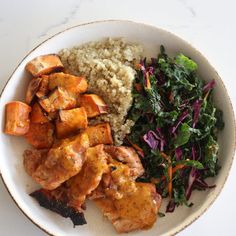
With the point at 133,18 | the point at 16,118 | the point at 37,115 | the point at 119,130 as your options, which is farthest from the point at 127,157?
the point at 133,18

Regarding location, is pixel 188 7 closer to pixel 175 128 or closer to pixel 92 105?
pixel 175 128

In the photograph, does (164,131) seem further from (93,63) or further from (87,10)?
(87,10)

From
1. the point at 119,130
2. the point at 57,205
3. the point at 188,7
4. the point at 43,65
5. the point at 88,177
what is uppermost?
the point at 188,7

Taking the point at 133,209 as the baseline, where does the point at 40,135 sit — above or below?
above

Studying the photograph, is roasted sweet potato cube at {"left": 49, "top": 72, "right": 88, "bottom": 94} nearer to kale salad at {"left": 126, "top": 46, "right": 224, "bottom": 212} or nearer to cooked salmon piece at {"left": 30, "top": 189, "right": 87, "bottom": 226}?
kale salad at {"left": 126, "top": 46, "right": 224, "bottom": 212}

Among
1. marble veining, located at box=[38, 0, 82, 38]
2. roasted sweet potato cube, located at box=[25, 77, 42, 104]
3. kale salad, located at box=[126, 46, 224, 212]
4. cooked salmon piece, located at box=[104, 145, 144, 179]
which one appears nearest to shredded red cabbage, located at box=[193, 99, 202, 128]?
kale salad, located at box=[126, 46, 224, 212]

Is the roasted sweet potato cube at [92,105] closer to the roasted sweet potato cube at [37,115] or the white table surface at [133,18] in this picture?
the roasted sweet potato cube at [37,115]

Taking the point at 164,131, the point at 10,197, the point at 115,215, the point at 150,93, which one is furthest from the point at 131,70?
the point at 10,197

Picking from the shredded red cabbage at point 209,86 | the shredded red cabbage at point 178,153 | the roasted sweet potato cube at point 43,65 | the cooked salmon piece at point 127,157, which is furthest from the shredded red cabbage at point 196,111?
the roasted sweet potato cube at point 43,65
